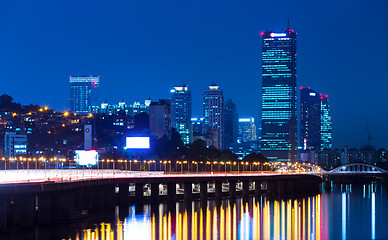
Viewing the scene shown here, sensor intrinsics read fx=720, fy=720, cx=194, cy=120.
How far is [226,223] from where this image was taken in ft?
303

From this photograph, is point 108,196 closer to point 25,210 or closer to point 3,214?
point 25,210

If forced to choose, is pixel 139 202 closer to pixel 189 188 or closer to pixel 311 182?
pixel 189 188

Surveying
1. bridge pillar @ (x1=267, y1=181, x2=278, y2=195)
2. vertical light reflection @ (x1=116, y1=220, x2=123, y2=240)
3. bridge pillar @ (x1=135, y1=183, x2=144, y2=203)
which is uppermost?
bridge pillar @ (x1=135, y1=183, x2=144, y2=203)

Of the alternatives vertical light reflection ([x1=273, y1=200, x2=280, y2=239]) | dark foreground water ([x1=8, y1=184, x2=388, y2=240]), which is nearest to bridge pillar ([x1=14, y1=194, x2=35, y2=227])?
dark foreground water ([x1=8, y1=184, x2=388, y2=240])

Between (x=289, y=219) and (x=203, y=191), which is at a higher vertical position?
(x=203, y=191)

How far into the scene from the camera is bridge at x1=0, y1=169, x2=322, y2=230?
7919 cm

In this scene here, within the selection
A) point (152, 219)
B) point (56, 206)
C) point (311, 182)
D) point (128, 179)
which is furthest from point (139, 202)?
point (311, 182)

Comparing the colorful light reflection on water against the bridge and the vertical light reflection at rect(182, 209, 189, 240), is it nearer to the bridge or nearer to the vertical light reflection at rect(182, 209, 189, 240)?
the vertical light reflection at rect(182, 209, 189, 240)

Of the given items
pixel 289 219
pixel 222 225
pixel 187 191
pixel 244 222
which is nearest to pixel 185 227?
pixel 222 225

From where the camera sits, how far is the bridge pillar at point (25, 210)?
78875 millimetres

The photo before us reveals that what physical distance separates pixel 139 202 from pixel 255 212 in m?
23.4

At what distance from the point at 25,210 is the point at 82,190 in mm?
19419

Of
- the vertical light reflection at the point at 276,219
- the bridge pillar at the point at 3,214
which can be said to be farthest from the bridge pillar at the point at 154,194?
the bridge pillar at the point at 3,214

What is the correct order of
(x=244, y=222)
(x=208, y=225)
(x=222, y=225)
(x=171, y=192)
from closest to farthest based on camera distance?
(x=208, y=225) → (x=222, y=225) → (x=244, y=222) → (x=171, y=192)
